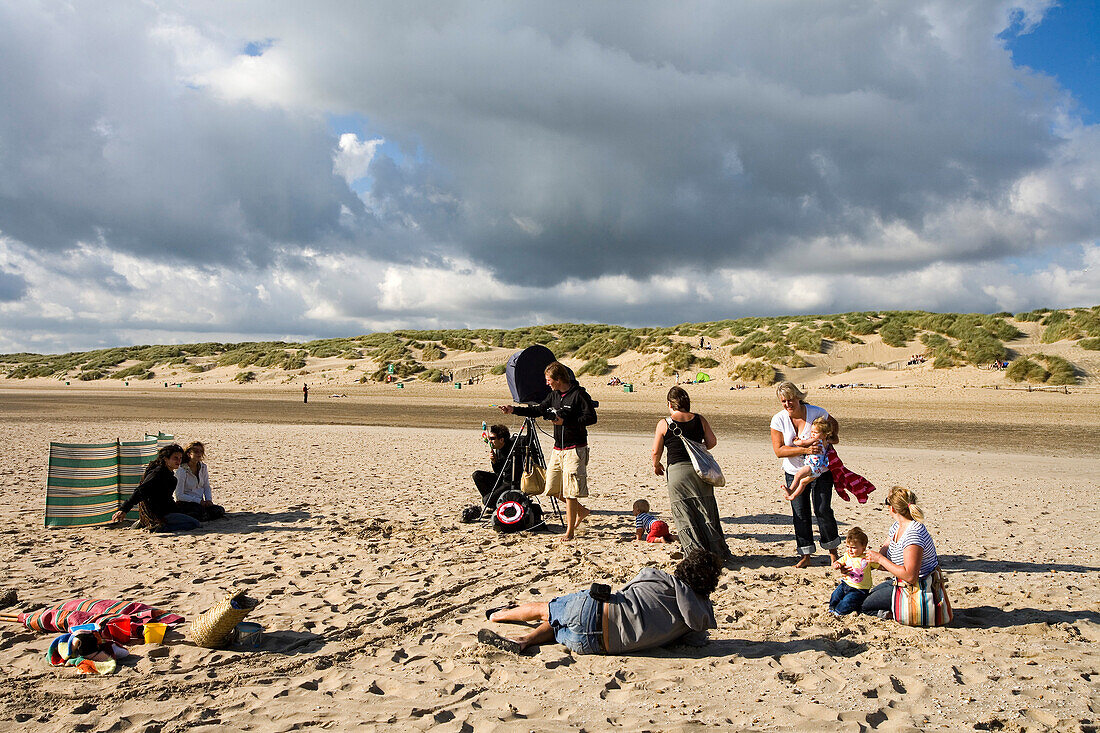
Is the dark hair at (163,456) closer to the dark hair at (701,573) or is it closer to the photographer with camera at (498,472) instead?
the photographer with camera at (498,472)

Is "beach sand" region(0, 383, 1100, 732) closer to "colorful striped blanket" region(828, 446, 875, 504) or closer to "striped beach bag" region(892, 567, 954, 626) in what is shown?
"striped beach bag" region(892, 567, 954, 626)

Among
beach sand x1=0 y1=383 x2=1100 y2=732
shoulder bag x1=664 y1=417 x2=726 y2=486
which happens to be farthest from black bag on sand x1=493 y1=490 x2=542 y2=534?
shoulder bag x1=664 y1=417 x2=726 y2=486

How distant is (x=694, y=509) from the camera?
5.54 m

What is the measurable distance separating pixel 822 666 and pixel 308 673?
3068mm

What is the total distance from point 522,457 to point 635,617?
3.91m

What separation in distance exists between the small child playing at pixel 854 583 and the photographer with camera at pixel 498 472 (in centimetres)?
388

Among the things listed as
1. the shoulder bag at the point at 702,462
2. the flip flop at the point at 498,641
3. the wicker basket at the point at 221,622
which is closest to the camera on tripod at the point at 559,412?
the shoulder bag at the point at 702,462

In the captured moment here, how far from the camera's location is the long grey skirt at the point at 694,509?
5.50m

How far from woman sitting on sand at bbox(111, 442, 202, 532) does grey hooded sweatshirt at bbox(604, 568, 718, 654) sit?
541 cm

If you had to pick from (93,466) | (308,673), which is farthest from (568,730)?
(93,466)

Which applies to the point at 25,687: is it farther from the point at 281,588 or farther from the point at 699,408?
the point at 699,408

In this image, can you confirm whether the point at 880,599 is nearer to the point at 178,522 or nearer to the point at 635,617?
the point at 635,617

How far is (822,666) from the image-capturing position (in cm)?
398

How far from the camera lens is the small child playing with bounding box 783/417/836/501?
5477 mm
